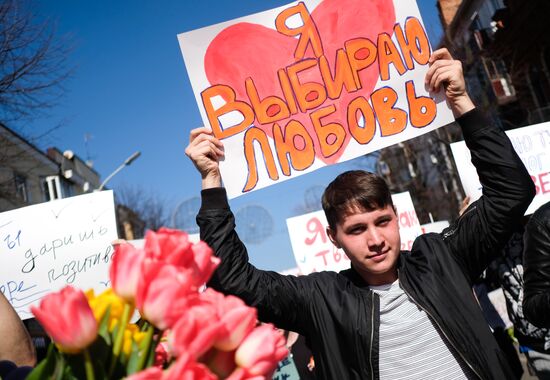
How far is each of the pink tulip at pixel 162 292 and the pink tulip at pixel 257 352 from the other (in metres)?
0.10

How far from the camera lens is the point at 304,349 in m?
5.20

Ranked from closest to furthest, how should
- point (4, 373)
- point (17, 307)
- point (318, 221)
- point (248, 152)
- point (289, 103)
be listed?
point (4, 373), point (248, 152), point (289, 103), point (17, 307), point (318, 221)

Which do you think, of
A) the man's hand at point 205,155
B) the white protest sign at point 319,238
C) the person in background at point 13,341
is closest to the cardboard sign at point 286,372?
the white protest sign at point 319,238

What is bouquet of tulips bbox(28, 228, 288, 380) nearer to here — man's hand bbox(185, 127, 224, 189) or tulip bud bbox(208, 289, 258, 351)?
tulip bud bbox(208, 289, 258, 351)

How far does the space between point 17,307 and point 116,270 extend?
3149 millimetres

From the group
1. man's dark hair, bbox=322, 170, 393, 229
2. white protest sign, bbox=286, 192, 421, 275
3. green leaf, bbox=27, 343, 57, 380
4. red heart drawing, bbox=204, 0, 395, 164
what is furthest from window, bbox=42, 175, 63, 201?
green leaf, bbox=27, 343, 57, 380

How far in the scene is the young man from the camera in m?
1.75

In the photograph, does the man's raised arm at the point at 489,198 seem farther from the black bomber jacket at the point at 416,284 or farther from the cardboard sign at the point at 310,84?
the cardboard sign at the point at 310,84

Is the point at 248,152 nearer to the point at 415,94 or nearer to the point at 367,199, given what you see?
the point at 367,199

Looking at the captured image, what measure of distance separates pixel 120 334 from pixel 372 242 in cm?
124

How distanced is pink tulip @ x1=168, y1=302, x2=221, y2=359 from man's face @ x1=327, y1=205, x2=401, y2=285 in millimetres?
1262

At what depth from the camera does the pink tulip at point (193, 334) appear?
0.64 meters

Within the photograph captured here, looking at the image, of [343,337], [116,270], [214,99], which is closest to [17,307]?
[214,99]

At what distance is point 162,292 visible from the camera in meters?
0.66
